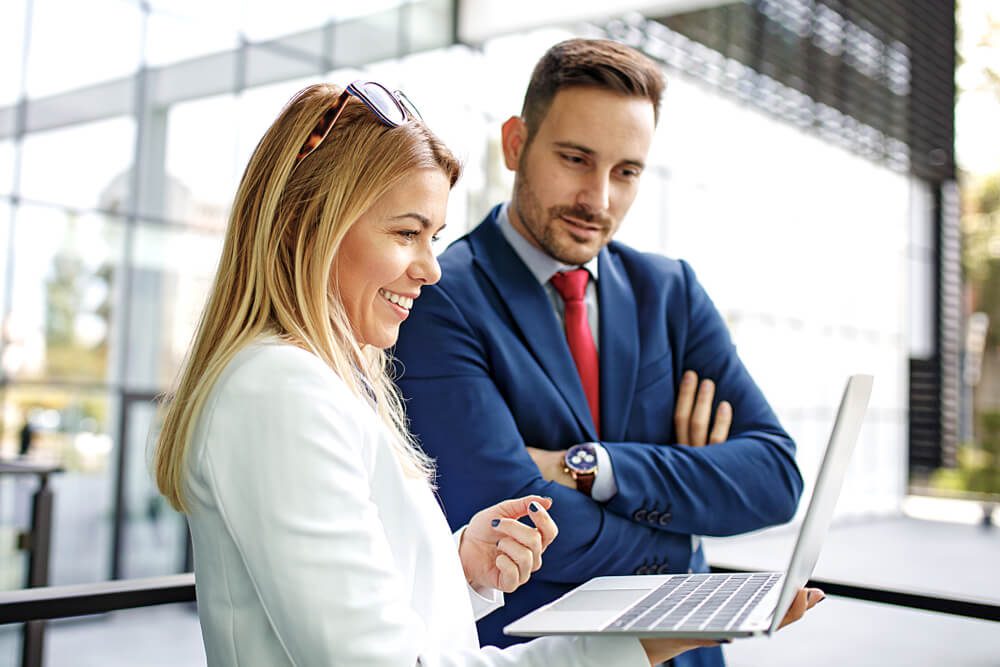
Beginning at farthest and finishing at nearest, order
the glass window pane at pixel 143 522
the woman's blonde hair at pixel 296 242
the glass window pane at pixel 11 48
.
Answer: the glass window pane at pixel 143 522 < the glass window pane at pixel 11 48 < the woman's blonde hair at pixel 296 242

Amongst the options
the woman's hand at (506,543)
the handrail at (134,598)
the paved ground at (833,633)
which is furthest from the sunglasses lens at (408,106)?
the paved ground at (833,633)

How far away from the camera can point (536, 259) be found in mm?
2137

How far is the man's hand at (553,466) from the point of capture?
194cm

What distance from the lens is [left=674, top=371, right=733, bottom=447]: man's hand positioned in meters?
2.10

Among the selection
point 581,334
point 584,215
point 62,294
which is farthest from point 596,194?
point 62,294

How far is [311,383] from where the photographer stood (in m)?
1.14

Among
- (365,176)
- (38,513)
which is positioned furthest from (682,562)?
(38,513)

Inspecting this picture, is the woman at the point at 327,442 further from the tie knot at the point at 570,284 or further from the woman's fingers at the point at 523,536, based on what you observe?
the tie knot at the point at 570,284

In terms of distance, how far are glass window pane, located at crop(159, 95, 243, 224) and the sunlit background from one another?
2 centimetres

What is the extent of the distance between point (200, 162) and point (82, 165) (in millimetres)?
1039

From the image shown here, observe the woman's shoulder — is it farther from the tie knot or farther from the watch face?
the tie knot

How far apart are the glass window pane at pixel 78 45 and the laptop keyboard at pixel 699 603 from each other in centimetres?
789

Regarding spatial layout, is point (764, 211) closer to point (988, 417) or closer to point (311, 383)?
point (988, 417)

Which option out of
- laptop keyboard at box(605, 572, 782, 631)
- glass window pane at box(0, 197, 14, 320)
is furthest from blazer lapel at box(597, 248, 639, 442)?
glass window pane at box(0, 197, 14, 320)
